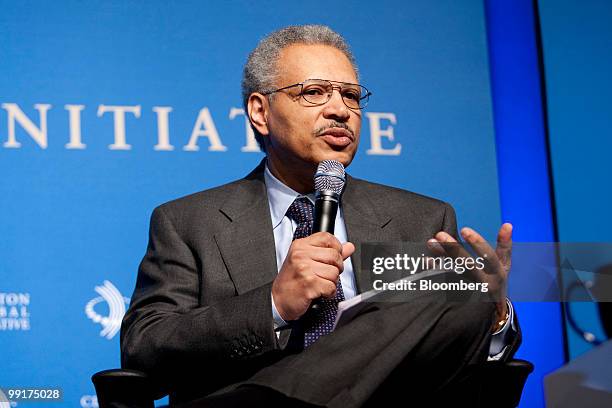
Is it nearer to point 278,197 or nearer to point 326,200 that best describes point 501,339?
point 326,200

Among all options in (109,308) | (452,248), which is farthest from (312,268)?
(109,308)


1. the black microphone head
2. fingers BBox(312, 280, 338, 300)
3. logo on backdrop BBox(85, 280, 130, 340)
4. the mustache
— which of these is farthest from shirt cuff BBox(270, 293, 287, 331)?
logo on backdrop BBox(85, 280, 130, 340)

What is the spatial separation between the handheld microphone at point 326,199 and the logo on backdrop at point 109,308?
104 cm

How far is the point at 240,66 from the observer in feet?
9.93

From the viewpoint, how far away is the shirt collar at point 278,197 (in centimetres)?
241

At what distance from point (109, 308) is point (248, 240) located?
0.71 m

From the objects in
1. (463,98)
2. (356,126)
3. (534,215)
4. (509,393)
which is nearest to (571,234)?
(534,215)

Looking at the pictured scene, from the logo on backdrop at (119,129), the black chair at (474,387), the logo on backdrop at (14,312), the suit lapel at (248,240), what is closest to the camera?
the black chair at (474,387)

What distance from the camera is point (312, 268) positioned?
1.74 m

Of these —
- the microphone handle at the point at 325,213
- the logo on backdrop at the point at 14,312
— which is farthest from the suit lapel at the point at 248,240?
the logo on backdrop at the point at 14,312

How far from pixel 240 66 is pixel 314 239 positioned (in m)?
1.42

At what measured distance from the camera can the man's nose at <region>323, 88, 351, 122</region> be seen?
7.61ft

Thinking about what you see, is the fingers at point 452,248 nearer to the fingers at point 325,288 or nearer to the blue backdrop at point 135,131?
the fingers at point 325,288

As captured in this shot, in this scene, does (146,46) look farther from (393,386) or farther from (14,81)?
(393,386)
